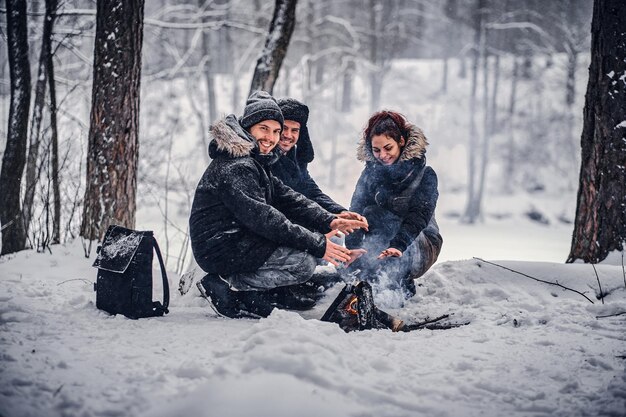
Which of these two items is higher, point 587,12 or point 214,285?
point 587,12

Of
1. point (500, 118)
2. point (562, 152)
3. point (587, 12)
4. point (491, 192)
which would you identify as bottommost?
point (491, 192)

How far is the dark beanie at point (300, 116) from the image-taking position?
418 cm

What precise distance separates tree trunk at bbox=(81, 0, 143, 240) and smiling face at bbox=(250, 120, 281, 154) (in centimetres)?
184

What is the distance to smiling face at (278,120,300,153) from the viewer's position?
4.18 m

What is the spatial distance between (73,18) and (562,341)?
887cm

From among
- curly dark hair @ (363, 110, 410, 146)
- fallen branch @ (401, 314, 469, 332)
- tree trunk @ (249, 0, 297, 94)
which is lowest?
fallen branch @ (401, 314, 469, 332)

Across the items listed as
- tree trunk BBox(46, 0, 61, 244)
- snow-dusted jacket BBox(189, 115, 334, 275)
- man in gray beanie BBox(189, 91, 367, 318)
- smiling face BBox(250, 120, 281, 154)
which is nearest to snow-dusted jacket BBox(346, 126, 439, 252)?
man in gray beanie BBox(189, 91, 367, 318)

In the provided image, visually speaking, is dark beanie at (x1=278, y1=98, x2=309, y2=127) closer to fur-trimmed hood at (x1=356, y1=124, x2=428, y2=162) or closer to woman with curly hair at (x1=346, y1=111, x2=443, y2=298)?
woman with curly hair at (x1=346, y1=111, x2=443, y2=298)

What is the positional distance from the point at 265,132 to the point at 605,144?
2787 mm

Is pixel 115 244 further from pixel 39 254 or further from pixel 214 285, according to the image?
pixel 39 254

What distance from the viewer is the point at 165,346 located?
2.44 meters

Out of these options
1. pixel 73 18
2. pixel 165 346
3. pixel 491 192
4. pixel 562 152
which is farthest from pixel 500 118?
pixel 165 346

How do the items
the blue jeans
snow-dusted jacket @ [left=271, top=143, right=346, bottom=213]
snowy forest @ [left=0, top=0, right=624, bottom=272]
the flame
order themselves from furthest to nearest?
1. snowy forest @ [left=0, top=0, right=624, bottom=272]
2. snow-dusted jacket @ [left=271, top=143, right=346, bottom=213]
3. the blue jeans
4. the flame

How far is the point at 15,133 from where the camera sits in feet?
17.5
